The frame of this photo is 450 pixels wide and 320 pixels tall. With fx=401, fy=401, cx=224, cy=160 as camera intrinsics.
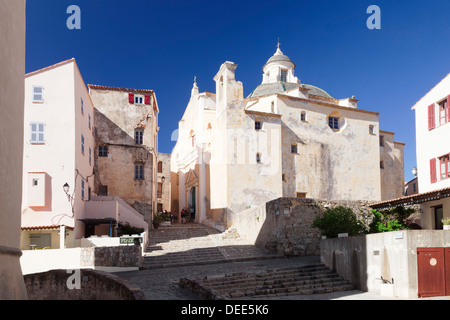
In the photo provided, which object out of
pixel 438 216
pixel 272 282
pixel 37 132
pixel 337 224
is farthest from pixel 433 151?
pixel 37 132

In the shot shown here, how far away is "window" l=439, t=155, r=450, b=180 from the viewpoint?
20.9 meters

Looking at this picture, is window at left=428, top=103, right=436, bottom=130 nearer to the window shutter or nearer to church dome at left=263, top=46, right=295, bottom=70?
the window shutter

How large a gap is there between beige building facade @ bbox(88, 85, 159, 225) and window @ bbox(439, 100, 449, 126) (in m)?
20.6

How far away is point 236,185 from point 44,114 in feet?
46.9

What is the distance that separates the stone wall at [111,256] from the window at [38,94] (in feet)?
32.6

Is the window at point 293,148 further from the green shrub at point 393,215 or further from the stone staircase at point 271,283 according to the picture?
the stone staircase at point 271,283

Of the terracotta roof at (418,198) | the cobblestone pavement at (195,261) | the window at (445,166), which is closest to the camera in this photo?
the cobblestone pavement at (195,261)

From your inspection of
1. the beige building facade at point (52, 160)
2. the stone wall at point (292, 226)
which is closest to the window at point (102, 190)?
the beige building facade at point (52, 160)

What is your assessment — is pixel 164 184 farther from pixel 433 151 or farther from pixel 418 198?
pixel 418 198

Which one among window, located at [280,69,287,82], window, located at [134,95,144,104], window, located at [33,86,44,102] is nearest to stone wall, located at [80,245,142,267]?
window, located at [33,86,44,102]

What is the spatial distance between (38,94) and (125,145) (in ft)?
31.1

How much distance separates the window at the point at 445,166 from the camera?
20.9 m
